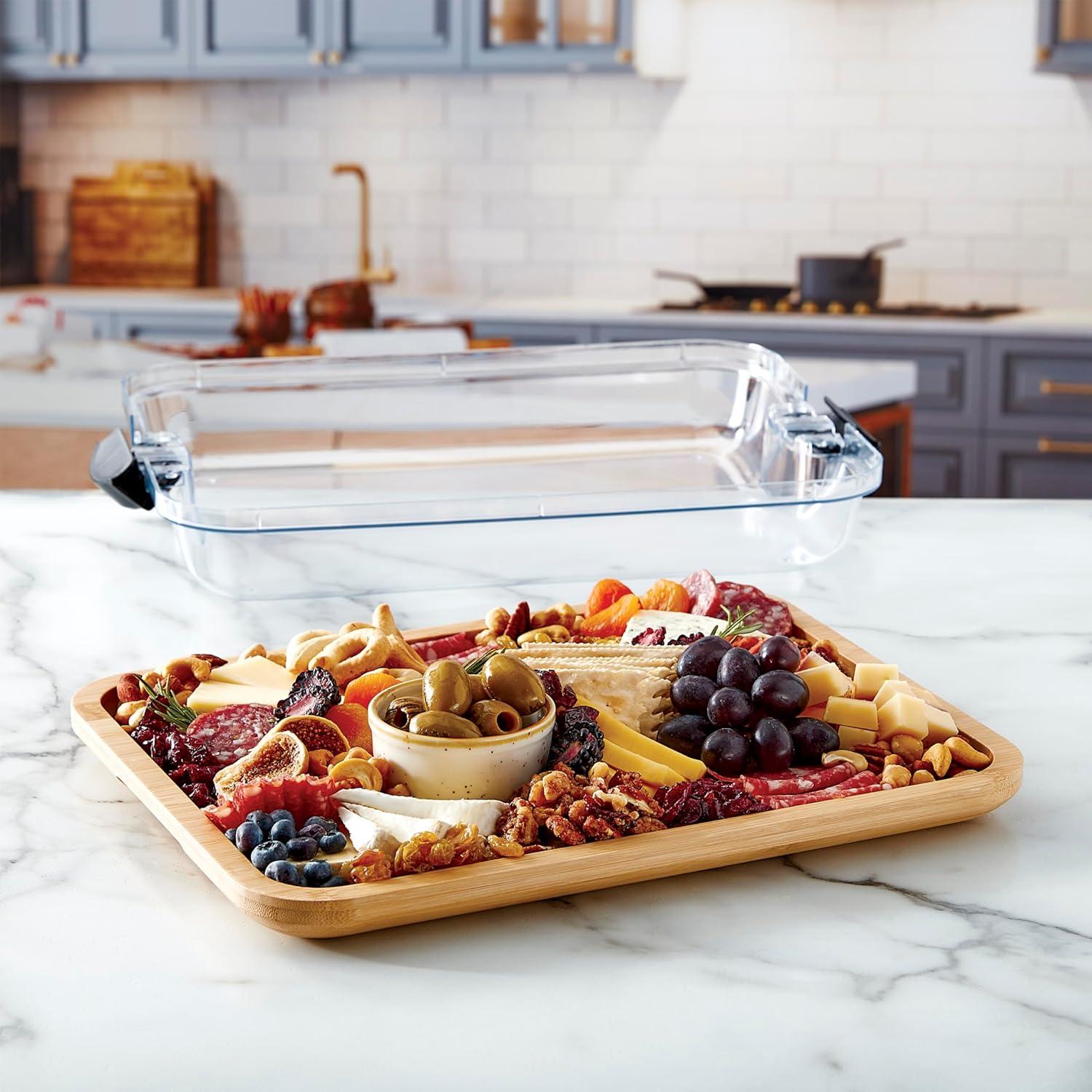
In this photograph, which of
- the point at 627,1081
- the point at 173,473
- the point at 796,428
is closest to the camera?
the point at 627,1081

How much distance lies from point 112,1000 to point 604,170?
441cm

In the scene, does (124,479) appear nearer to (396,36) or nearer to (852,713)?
(852,713)

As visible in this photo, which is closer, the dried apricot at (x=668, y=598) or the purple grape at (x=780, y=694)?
the purple grape at (x=780, y=694)

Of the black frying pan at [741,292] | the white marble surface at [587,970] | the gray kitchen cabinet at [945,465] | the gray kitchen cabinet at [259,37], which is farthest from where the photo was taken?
the gray kitchen cabinet at [259,37]

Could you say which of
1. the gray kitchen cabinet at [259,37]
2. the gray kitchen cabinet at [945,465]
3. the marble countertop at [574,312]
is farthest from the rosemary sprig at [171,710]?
the gray kitchen cabinet at [259,37]

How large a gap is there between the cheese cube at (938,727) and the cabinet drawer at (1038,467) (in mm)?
3208

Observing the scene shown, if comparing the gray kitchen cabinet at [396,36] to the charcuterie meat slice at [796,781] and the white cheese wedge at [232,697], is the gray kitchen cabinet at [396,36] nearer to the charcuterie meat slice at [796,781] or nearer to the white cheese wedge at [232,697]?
the white cheese wedge at [232,697]

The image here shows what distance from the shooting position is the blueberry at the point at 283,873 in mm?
861

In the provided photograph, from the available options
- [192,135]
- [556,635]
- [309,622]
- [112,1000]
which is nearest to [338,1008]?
[112,1000]

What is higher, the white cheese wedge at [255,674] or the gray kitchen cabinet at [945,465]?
the white cheese wedge at [255,674]

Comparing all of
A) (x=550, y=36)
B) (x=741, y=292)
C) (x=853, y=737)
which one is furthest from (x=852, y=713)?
(x=550, y=36)

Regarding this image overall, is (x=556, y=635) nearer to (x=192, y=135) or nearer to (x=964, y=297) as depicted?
(x=964, y=297)

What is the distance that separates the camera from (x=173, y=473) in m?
1.22

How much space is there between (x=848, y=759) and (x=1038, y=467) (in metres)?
3.35
